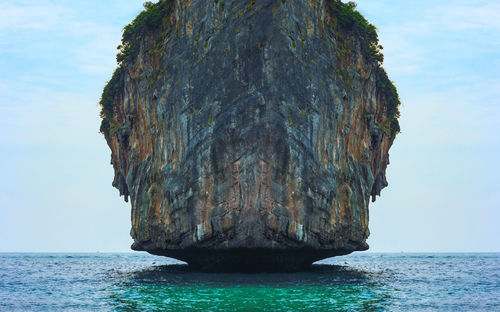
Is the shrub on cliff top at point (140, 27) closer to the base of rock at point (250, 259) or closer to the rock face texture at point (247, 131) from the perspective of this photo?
the rock face texture at point (247, 131)

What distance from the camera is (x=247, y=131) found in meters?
27.3

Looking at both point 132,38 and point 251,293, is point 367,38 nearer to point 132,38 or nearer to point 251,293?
point 132,38

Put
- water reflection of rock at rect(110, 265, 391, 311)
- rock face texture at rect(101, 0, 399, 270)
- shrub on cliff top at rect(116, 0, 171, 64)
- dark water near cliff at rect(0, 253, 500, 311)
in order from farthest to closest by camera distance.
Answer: shrub on cliff top at rect(116, 0, 171, 64) < rock face texture at rect(101, 0, 399, 270) < dark water near cliff at rect(0, 253, 500, 311) < water reflection of rock at rect(110, 265, 391, 311)

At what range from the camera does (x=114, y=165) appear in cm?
4278

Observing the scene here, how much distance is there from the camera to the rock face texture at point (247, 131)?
89.5 feet

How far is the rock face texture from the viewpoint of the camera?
89.5ft

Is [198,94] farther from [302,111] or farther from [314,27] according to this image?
[314,27]

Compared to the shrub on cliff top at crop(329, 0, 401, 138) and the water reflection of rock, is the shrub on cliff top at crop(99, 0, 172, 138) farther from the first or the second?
the water reflection of rock

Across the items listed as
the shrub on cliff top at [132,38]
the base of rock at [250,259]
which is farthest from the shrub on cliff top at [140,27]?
the base of rock at [250,259]

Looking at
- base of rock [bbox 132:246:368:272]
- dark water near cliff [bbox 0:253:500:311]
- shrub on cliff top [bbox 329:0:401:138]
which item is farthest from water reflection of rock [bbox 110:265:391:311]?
shrub on cliff top [bbox 329:0:401:138]

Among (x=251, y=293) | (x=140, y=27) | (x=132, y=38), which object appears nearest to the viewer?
(x=251, y=293)

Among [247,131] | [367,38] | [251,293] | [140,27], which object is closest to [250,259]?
[247,131]

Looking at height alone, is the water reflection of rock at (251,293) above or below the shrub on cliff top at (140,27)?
below

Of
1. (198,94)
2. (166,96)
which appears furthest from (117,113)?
(198,94)
